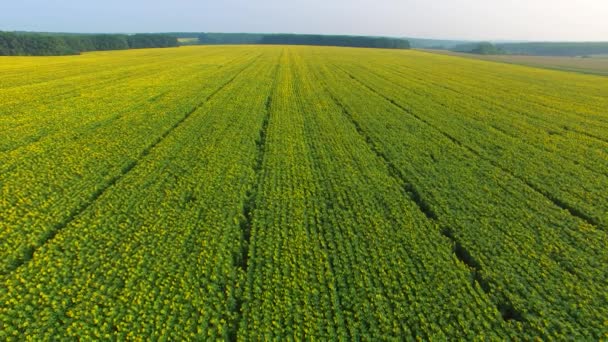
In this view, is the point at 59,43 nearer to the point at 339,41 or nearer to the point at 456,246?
the point at 456,246

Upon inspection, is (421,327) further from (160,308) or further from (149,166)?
(149,166)

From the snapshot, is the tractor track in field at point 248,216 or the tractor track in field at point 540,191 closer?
the tractor track in field at point 248,216

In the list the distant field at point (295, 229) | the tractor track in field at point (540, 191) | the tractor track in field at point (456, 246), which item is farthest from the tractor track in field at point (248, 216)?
the tractor track in field at point (540, 191)

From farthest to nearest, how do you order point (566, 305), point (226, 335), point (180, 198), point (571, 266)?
1. point (180, 198)
2. point (571, 266)
3. point (566, 305)
4. point (226, 335)

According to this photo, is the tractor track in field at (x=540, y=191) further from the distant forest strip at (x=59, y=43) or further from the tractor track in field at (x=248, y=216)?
the distant forest strip at (x=59, y=43)

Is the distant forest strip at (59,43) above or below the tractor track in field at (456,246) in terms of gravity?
above

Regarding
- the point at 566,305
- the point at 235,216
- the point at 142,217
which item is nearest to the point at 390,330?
the point at 566,305
